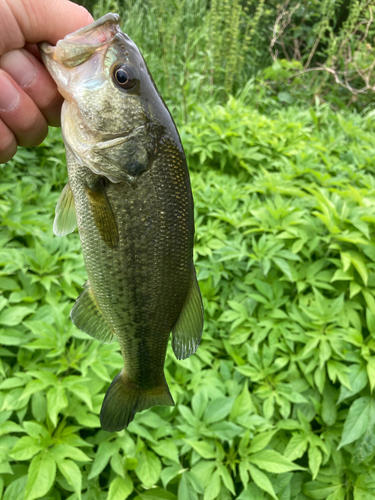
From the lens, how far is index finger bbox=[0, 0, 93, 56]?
981 millimetres

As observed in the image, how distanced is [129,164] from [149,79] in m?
0.28

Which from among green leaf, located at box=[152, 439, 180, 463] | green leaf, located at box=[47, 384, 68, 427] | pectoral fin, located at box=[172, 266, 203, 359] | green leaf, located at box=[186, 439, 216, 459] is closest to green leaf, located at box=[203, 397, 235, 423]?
green leaf, located at box=[186, 439, 216, 459]

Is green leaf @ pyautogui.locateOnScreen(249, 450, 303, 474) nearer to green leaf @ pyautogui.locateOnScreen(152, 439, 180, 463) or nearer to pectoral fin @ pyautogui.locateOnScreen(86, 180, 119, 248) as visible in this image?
green leaf @ pyautogui.locateOnScreen(152, 439, 180, 463)

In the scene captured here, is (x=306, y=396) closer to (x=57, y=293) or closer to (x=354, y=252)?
(x=354, y=252)

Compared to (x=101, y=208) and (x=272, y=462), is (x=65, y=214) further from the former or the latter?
(x=272, y=462)

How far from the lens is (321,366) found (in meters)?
1.98

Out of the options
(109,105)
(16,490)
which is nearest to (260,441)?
(16,490)

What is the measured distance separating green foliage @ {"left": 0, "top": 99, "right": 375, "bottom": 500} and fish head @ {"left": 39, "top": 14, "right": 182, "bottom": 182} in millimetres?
1185

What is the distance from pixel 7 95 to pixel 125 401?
3.80ft

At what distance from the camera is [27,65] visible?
1095 mm

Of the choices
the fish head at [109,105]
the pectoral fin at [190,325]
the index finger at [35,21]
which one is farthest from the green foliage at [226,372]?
the index finger at [35,21]

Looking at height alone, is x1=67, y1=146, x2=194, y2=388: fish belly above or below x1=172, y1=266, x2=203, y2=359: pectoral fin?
above

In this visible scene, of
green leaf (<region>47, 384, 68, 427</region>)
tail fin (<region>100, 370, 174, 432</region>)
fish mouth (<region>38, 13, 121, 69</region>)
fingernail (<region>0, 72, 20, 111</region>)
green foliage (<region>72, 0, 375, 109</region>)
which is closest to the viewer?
fish mouth (<region>38, 13, 121, 69</region>)

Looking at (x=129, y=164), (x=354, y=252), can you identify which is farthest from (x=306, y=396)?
(x=129, y=164)
